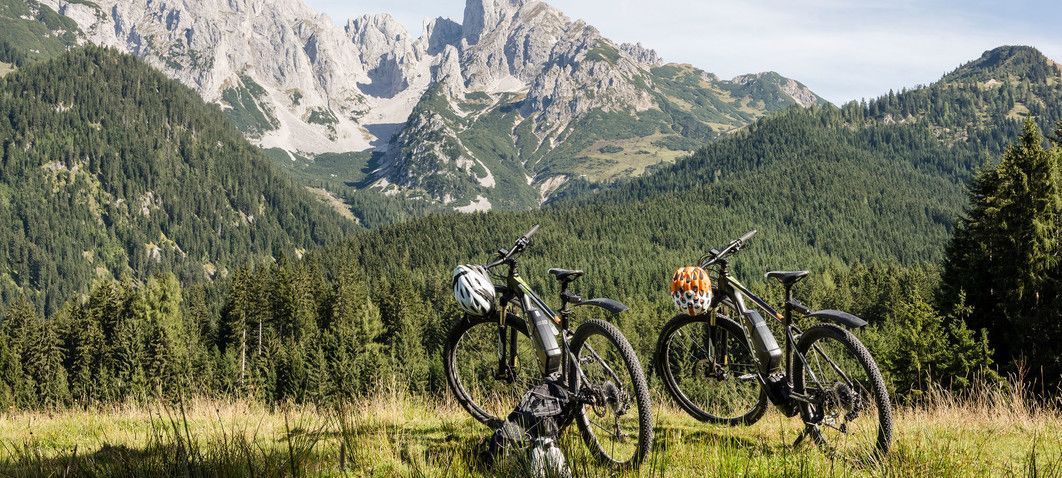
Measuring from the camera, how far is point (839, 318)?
7184 mm

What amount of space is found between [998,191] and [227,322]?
254 feet

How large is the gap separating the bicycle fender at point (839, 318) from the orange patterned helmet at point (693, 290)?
114cm

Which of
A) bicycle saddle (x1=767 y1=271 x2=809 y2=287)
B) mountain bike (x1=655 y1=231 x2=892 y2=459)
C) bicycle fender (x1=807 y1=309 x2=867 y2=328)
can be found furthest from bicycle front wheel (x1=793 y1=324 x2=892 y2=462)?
bicycle saddle (x1=767 y1=271 x2=809 y2=287)

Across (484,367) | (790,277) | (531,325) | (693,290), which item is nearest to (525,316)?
(531,325)

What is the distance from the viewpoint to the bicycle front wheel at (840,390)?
6.74m

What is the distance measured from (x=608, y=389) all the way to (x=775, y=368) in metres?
2.16

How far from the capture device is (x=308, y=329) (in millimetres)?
81625

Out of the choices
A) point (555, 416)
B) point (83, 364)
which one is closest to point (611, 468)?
point (555, 416)

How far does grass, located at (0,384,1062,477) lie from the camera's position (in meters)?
5.05

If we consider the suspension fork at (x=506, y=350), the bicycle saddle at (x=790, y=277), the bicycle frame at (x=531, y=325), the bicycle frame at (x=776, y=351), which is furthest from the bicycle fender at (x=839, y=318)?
the suspension fork at (x=506, y=350)

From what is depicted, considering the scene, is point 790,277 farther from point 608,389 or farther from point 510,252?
point 510,252

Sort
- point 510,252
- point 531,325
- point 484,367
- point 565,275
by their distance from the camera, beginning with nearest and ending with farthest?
1. point 531,325
2. point 565,275
3. point 510,252
4. point 484,367

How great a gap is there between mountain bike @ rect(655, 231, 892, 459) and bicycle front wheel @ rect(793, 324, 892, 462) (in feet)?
0.03

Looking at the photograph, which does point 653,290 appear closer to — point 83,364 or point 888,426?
point 83,364
